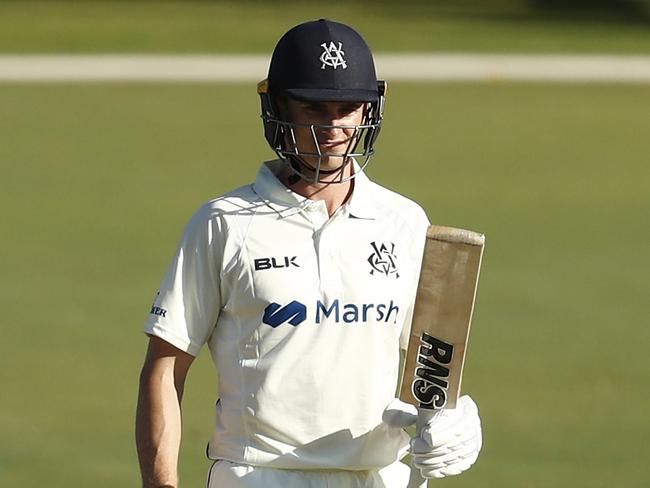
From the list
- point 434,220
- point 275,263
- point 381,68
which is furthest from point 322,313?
point 381,68

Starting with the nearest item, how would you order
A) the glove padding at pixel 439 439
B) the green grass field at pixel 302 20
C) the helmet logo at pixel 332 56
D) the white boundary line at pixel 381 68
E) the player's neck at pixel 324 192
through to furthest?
the glove padding at pixel 439 439, the helmet logo at pixel 332 56, the player's neck at pixel 324 192, the white boundary line at pixel 381 68, the green grass field at pixel 302 20

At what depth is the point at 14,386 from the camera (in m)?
8.11

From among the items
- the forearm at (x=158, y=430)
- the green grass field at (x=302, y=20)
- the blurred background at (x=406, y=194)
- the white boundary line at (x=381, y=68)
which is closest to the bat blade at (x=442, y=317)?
the forearm at (x=158, y=430)

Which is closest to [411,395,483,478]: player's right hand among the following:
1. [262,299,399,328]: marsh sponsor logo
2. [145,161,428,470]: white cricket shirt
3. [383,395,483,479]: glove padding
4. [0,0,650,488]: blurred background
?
[383,395,483,479]: glove padding

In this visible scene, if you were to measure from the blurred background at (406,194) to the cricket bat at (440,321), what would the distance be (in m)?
3.26

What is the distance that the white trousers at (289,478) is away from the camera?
11.9ft

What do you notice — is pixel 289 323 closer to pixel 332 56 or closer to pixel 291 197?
pixel 291 197

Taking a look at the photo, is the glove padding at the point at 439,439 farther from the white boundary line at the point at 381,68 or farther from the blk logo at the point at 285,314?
the white boundary line at the point at 381,68

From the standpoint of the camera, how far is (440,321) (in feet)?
11.8

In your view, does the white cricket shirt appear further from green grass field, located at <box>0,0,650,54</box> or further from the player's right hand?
green grass field, located at <box>0,0,650,54</box>

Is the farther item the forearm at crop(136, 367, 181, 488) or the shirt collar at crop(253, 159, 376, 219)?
the shirt collar at crop(253, 159, 376, 219)

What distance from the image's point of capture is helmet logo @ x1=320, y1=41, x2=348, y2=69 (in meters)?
3.66

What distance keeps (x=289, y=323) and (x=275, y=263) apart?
154 mm

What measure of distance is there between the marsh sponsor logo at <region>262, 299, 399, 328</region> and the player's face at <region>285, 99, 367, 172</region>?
1.17 ft
